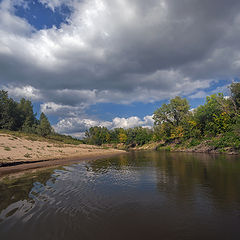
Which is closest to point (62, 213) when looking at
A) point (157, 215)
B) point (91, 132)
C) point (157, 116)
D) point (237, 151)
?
point (157, 215)

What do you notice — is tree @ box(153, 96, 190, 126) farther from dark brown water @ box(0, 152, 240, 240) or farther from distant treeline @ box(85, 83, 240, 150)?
dark brown water @ box(0, 152, 240, 240)

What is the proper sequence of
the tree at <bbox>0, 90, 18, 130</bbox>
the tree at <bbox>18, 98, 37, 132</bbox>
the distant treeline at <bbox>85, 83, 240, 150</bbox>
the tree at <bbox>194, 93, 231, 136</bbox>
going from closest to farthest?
the distant treeline at <bbox>85, 83, 240, 150</bbox>, the tree at <bbox>194, 93, 231, 136</bbox>, the tree at <bbox>0, 90, 18, 130</bbox>, the tree at <bbox>18, 98, 37, 132</bbox>

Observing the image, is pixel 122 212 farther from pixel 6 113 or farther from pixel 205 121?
pixel 6 113

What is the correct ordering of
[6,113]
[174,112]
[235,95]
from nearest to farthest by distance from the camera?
[235,95]
[6,113]
[174,112]

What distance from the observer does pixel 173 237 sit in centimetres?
537

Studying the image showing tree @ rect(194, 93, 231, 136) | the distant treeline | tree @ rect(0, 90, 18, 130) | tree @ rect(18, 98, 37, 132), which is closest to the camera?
the distant treeline

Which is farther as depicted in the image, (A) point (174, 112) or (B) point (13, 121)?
(A) point (174, 112)

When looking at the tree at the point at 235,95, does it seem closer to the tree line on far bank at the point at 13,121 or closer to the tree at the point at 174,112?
the tree at the point at 174,112

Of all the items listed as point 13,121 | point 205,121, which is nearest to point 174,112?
point 205,121

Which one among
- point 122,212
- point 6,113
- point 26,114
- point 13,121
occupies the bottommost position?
point 122,212

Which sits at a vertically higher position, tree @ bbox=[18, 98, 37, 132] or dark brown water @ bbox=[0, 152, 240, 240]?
tree @ bbox=[18, 98, 37, 132]

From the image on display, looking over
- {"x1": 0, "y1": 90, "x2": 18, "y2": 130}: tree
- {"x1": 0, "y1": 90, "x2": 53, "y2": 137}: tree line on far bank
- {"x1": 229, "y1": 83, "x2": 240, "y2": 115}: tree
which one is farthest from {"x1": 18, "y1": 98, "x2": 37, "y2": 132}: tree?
{"x1": 229, "y1": 83, "x2": 240, "y2": 115}: tree

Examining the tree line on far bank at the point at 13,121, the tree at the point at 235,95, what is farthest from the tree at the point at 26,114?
the tree at the point at 235,95

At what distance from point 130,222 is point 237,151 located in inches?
1564
